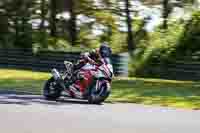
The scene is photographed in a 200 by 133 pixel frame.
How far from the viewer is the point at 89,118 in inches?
476

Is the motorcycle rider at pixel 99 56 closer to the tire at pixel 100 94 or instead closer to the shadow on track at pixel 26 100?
the tire at pixel 100 94

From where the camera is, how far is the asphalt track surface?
34.9 feet

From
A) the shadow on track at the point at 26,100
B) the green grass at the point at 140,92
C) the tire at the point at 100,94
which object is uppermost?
the tire at the point at 100,94

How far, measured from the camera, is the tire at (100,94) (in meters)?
15.5

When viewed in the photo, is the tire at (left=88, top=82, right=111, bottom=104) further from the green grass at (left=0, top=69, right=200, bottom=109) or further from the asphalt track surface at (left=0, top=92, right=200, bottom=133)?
the green grass at (left=0, top=69, right=200, bottom=109)

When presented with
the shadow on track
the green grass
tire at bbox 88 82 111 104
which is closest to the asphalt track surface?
the shadow on track

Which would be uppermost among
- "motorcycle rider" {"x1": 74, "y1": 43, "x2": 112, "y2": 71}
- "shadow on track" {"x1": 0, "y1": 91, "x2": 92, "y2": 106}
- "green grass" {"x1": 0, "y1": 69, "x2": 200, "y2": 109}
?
"motorcycle rider" {"x1": 74, "y1": 43, "x2": 112, "y2": 71}

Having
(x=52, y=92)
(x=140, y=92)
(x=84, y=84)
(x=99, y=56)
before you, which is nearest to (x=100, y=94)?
(x=84, y=84)

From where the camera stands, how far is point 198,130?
417 inches

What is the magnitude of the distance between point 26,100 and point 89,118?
4.14m

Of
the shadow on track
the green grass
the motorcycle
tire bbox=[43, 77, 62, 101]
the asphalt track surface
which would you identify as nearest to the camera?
the asphalt track surface

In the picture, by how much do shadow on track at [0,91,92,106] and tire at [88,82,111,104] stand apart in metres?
0.27

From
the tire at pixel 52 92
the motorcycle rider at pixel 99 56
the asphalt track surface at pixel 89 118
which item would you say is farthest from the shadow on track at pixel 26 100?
the motorcycle rider at pixel 99 56

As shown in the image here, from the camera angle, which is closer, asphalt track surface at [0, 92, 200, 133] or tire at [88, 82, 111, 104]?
asphalt track surface at [0, 92, 200, 133]
